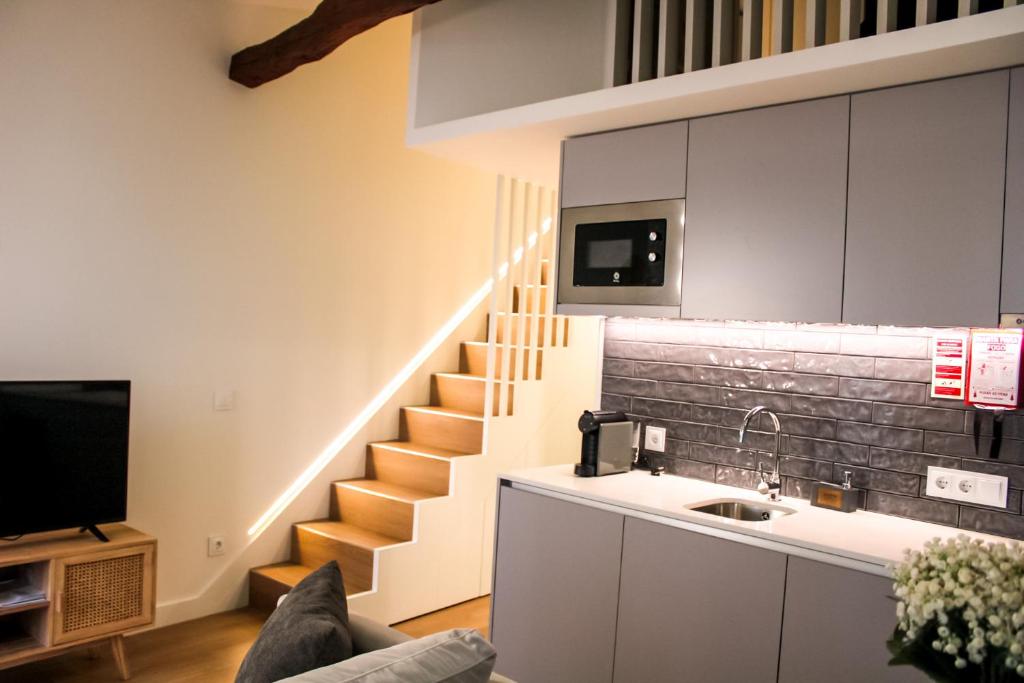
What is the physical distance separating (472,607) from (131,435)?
2.00 metres

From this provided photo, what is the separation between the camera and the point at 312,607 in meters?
1.73

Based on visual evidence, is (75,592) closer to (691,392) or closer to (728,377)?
(691,392)

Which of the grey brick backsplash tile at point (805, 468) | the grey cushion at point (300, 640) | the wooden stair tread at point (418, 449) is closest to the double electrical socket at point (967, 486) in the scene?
the grey brick backsplash tile at point (805, 468)

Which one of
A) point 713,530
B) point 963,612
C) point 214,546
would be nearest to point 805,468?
point 713,530

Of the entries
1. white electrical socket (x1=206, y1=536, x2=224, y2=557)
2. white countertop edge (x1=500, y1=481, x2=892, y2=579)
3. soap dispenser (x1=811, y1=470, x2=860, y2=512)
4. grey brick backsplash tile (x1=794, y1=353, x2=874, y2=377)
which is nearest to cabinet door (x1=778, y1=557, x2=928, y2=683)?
white countertop edge (x1=500, y1=481, x2=892, y2=579)

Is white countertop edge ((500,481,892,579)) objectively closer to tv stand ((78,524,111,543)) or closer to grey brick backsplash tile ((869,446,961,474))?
grey brick backsplash tile ((869,446,961,474))

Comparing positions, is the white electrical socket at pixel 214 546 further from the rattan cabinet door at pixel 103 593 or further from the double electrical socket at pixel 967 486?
the double electrical socket at pixel 967 486

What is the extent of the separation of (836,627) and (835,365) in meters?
1.01

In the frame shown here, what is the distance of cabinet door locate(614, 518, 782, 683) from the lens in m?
2.43

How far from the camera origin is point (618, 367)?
3629 millimetres

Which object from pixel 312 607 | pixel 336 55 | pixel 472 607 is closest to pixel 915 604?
pixel 312 607

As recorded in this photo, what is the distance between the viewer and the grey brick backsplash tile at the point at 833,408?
2.84m

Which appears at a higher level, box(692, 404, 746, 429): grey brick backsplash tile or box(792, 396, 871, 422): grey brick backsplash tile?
box(792, 396, 871, 422): grey brick backsplash tile

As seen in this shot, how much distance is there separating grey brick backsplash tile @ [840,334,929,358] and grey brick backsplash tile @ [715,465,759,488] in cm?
61
